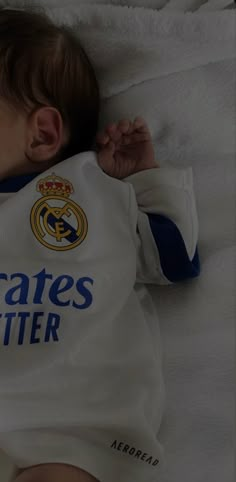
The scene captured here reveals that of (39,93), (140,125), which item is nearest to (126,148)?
(140,125)

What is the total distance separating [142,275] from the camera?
1.03m

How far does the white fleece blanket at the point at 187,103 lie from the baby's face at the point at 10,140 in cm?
18

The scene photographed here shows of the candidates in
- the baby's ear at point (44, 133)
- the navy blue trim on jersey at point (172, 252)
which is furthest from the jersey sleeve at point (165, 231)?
the baby's ear at point (44, 133)

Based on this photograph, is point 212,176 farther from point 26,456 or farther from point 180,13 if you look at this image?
point 26,456

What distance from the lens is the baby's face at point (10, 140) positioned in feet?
3.42

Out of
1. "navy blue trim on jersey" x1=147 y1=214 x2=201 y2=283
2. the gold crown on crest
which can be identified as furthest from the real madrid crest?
"navy blue trim on jersey" x1=147 y1=214 x2=201 y2=283

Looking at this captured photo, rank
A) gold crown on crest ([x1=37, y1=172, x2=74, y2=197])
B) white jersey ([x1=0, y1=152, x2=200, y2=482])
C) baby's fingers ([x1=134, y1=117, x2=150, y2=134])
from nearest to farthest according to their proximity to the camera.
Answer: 1. white jersey ([x1=0, y1=152, x2=200, y2=482])
2. gold crown on crest ([x1=37, y1=172, x2=74, y2=197])
3. baby's fingers ([x1=134, y1=117, x2=150, y2=134])

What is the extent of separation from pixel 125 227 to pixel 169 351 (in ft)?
0.58

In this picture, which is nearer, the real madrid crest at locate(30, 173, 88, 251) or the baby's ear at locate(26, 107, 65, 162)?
the real madrid crest at locate(30, 173, 88, 251)

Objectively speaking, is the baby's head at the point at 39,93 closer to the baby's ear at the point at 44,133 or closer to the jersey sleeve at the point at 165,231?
the baby's ear at the point at 44,133

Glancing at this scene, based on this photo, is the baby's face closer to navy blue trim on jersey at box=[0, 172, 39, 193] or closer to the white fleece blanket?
navy blue trim on jersey at box=[0, 172, 39, 193]

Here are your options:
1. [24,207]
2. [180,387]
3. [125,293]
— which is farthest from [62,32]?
[180,387]

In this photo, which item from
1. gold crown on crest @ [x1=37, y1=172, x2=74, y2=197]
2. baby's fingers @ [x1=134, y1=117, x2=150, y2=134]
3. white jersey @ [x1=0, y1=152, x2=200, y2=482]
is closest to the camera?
white jersey @ [x1=0, y1=152, x2=200, y2=482]

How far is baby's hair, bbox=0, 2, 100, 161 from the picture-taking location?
1049mm
